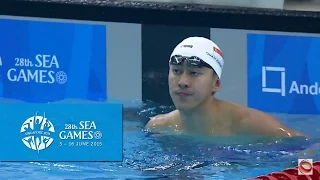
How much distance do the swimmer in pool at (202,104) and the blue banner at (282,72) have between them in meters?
0.09

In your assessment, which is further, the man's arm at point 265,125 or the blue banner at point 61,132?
the man's arm at point 265,125

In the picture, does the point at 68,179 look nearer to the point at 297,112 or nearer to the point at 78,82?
the point at 78,82

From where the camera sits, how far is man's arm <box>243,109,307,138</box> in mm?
3303

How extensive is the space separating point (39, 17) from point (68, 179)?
0.85m

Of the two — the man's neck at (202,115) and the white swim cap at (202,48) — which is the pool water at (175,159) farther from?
the white swim cap at (202,48)

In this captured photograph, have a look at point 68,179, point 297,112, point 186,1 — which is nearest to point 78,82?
point 68,179

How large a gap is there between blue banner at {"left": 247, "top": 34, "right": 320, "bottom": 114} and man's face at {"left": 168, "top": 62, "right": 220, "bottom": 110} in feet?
0.70

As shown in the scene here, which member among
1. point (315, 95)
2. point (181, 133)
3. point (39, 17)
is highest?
point (39, 17)

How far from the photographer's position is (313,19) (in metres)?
3.26
